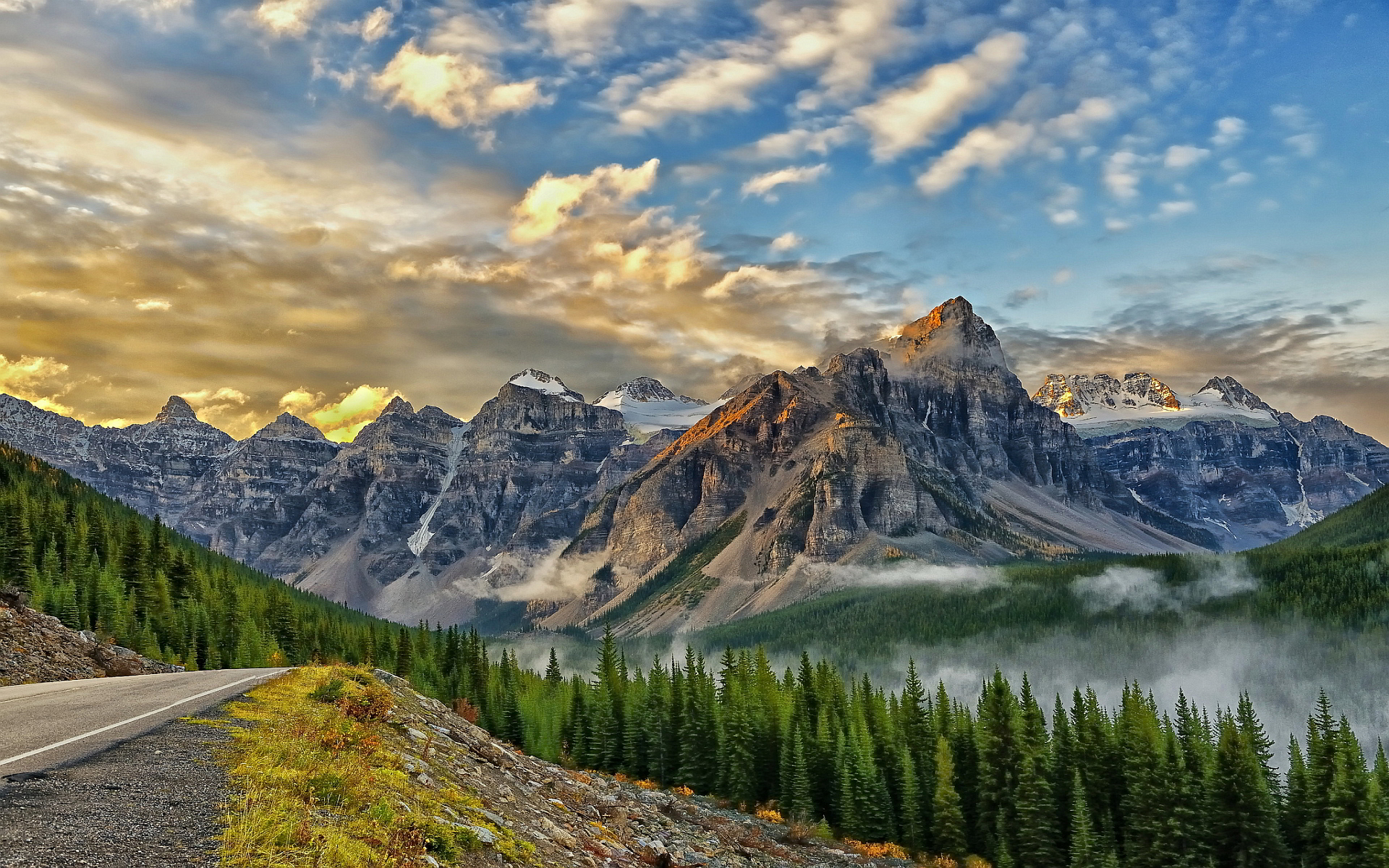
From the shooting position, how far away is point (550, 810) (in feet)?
100

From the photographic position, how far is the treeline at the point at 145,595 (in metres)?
80.4

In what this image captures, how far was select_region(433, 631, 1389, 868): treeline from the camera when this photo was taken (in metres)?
89.6

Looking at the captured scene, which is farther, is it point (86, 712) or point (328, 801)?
point (86, 712)

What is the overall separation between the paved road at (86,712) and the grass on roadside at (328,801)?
7.74ft

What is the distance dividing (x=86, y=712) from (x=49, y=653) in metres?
32.8

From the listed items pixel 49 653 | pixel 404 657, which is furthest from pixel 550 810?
pixel 404 657

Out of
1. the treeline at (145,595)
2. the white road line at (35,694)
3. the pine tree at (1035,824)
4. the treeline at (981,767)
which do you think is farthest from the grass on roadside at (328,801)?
the pine tree at (1035,824)

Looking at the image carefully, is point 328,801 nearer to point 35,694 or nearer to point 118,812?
point 118,812

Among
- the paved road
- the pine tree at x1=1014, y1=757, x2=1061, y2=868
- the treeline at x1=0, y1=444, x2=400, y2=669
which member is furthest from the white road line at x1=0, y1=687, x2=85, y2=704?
the pine tree at x1=1014, y1=757, x2=1061, y2=868

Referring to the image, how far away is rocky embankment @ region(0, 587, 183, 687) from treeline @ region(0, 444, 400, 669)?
1203 cm

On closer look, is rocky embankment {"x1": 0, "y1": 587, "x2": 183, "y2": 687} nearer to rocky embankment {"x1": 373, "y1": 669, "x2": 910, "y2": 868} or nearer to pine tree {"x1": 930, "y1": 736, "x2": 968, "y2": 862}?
rocky embankment {"x1": 373, "y1": 669, "x2": 910, "y2": 868}

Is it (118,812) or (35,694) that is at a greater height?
(118,812)

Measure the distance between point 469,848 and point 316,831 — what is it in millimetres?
4432

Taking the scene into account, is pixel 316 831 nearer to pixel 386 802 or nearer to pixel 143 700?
pixel 386 802
